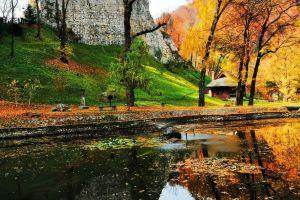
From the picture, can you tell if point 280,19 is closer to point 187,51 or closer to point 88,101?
point 187,51

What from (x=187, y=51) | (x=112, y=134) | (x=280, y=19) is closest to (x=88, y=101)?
(x=187, y=51)

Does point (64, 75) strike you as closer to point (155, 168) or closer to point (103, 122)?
point (103, 122)

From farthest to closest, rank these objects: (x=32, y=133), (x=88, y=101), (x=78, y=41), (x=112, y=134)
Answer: (x=78, y=41) < (x=88, y=101) < (x=112, y=134) < (x=32, y=133)

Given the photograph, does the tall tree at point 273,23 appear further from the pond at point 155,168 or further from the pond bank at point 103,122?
the pond at point 155,168

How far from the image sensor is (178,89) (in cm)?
5344

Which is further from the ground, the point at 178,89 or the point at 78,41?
the point at 78,41

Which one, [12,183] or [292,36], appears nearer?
[12,183]

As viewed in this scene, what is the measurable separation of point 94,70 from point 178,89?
11.8 meters

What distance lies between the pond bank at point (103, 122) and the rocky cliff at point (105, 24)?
3938 centimetres

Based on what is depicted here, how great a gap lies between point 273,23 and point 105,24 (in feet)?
130

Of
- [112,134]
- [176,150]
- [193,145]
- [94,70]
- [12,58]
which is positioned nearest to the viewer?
[176,150]

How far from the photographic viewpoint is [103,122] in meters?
24.6

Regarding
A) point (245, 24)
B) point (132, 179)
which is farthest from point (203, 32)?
point (132, 179)

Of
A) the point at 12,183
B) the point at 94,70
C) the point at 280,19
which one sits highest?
the point at 280,19
